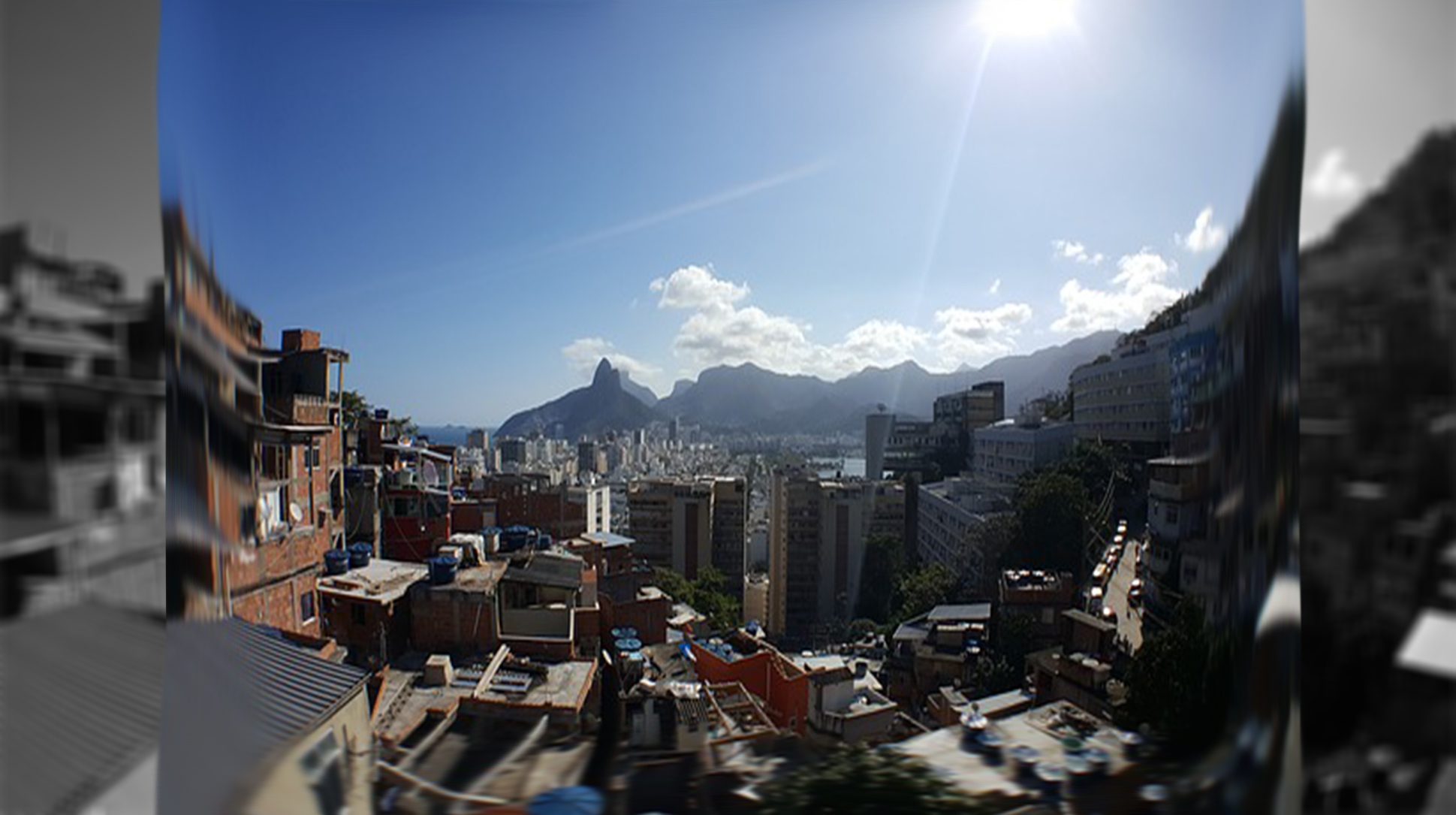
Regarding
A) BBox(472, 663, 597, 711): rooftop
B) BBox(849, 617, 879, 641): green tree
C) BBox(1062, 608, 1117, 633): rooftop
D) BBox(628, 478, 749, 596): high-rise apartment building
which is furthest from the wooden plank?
BBox(1062, 608, 1117, 633): rooftop

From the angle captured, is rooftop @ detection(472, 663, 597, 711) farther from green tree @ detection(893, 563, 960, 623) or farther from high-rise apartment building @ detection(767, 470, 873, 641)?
green tree @ detection(893, 563, 960, 623)

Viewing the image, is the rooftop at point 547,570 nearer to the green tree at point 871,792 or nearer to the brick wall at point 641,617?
the brick wall at point 641,617

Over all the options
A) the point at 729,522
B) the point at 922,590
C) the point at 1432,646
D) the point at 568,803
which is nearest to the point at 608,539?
the point at 729,522

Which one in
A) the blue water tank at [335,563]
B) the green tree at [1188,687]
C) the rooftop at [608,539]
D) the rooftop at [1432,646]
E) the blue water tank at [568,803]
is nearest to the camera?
the rooftop at [1432,646]

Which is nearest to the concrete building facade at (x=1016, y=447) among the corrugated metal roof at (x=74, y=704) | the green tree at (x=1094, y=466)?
the green tree at (x=1094, y=466)

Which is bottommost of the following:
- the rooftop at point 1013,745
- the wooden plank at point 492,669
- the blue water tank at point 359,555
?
the rooftop at point 1013,745

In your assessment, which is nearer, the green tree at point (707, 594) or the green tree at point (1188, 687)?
the green tree at point (1188, 687)

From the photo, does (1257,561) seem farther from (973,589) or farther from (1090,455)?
(973,589)
